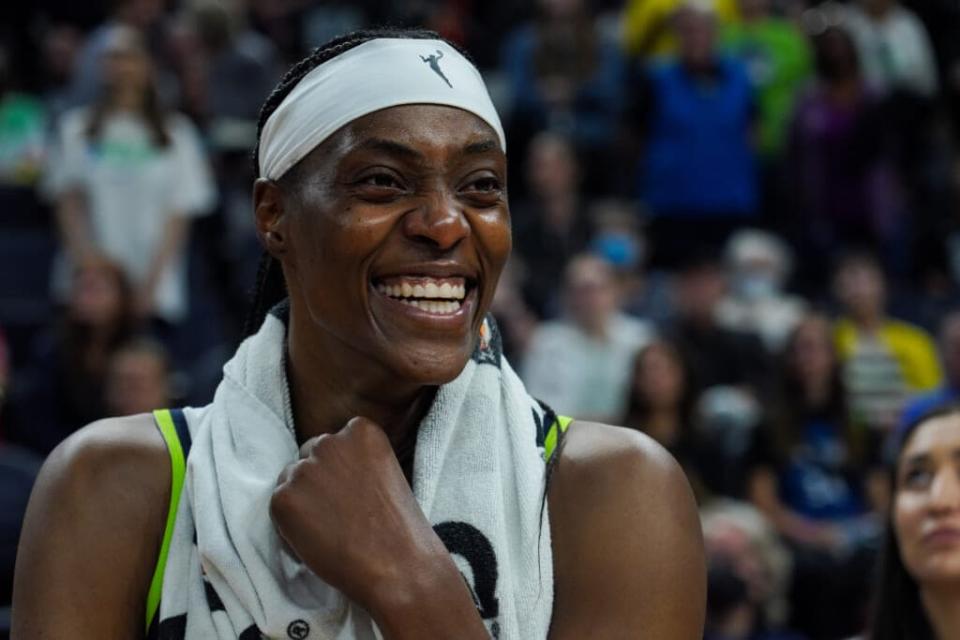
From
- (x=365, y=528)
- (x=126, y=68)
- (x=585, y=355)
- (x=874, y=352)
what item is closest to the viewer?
(x=365, y=528)

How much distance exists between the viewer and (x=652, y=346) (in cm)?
816

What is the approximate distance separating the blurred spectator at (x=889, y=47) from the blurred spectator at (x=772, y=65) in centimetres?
50

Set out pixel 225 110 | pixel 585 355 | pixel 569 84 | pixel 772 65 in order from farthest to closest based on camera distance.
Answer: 1. pixel 772 65
2. pixel 569 84
3. pixel 225 110
4. pixel 585 355

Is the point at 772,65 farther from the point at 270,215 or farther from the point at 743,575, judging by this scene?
the point at 270,215

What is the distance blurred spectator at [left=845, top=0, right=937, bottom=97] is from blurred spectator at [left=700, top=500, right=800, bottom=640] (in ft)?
14.6

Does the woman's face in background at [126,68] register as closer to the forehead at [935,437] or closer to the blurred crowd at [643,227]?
the blurred crowd at [643,227]

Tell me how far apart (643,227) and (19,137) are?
12.4ft

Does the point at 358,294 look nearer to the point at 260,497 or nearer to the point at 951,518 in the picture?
the point at 260,497

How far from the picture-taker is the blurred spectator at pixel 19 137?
10195 mm

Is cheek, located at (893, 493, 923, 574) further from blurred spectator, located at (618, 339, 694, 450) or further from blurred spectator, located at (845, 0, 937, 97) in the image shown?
blurred spectator, located at (845, 0, 937, 97)

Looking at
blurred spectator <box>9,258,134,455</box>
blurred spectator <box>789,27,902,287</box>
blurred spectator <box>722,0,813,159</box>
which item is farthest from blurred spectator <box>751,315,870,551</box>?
blurred spectator <box>9,258,134,455</box>

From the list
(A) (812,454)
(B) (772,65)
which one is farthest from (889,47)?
(A) (812,454)

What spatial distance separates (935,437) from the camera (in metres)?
4.12

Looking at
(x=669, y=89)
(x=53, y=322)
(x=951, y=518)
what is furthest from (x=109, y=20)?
(x=951, y=518)
